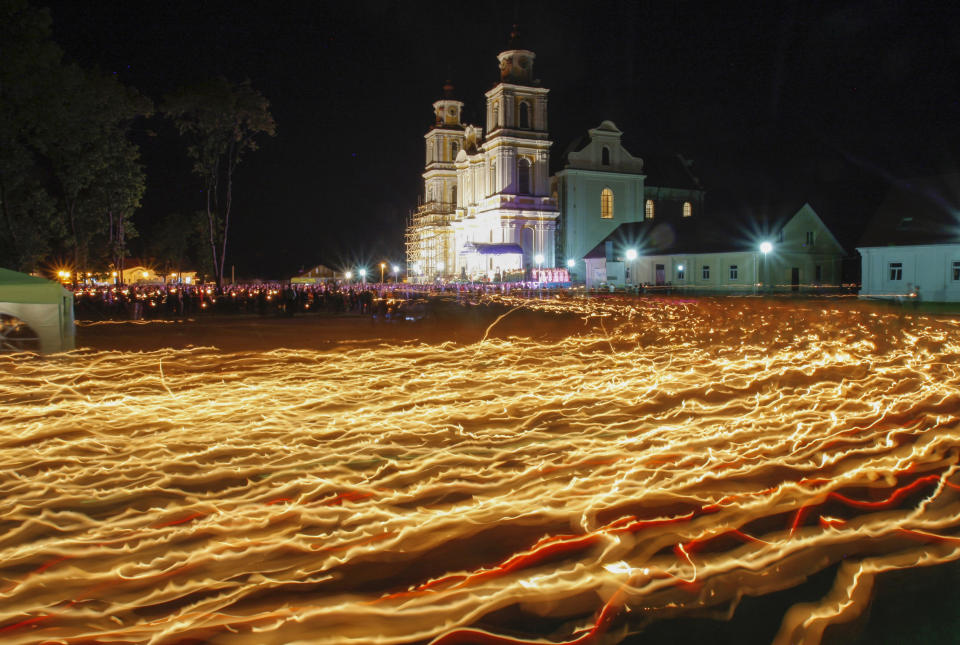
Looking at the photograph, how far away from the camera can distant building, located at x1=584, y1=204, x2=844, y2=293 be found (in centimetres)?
4775

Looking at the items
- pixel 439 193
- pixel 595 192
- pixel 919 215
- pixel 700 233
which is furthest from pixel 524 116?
pixel 919 215

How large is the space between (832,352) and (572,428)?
9.76 metres

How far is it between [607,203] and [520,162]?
9.35m

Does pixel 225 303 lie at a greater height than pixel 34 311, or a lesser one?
lesser

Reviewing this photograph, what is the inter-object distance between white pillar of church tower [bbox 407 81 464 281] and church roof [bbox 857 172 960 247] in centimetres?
4732

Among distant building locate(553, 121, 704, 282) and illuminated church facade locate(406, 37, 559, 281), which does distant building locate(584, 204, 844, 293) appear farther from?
illuminated church facade locate(406, 37, 559, 281)

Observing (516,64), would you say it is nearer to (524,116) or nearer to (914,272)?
(524,116)

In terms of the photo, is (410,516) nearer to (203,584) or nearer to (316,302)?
(203,584)

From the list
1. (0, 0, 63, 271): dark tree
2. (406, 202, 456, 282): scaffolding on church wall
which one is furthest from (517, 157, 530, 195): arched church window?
(0, 0, 63, 271): dark tree

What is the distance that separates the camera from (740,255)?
1900 inches

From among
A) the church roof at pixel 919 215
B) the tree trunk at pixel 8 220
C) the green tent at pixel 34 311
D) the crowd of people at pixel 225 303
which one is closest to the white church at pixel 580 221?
the church roof at pixel 919 215

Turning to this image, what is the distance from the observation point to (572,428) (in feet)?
27.4

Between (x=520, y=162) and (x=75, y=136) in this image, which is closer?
(x=75, y=136)

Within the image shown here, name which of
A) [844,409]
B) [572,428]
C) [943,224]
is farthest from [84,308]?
[943,224]
